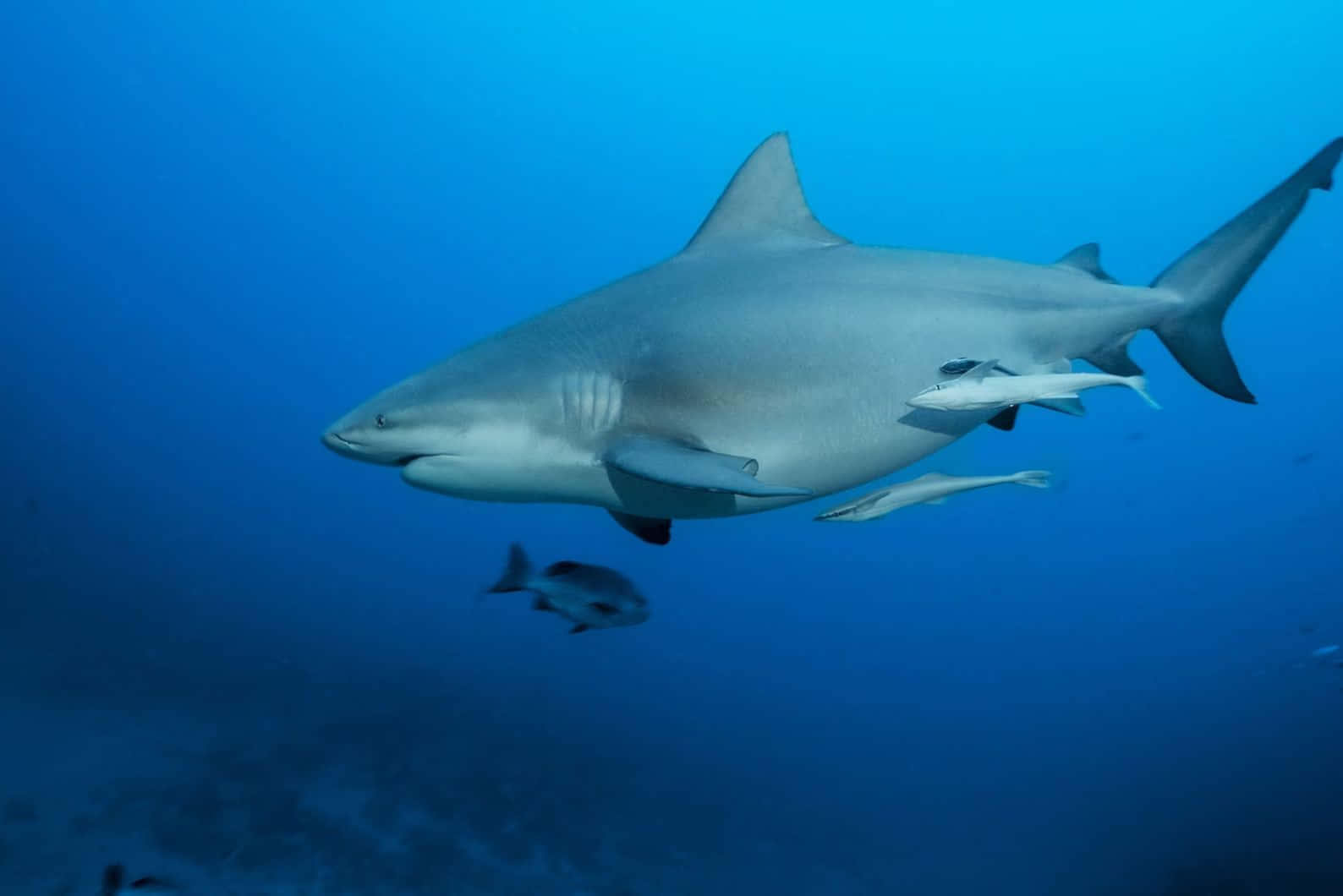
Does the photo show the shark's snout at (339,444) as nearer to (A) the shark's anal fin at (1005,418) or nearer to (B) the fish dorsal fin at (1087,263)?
(A) the shark's anal fin at (1005,418)

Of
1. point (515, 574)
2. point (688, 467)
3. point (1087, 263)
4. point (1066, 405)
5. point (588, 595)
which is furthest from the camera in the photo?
point (515, 574)

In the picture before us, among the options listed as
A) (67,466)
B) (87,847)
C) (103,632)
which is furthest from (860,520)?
(67,466)

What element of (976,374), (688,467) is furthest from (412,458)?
(976,374)

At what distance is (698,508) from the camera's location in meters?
3.07

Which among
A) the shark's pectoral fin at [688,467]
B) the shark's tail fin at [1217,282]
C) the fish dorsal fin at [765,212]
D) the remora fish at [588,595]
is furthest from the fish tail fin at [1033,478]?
the remora fish at [588,595]

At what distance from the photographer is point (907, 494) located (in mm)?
3568

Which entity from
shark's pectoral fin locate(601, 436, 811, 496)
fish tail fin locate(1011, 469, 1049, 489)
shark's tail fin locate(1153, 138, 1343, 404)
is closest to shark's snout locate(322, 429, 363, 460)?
shark's pectoral fin locate(601, 436, 811, 496)

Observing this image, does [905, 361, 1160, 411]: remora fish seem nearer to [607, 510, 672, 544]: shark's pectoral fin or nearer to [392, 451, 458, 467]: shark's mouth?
[607, 510, 672, 544]: shark's pectoral fin

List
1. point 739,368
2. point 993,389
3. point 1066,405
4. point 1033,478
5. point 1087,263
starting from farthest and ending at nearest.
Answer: point 1087,263, point 1033,478, point 1066,405, point 739,368, point 993,389

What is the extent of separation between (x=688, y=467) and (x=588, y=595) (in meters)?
2.71

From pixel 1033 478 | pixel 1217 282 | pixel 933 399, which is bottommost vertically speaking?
pixel 933 399

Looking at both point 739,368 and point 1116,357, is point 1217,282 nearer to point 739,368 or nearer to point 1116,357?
point 1116,357

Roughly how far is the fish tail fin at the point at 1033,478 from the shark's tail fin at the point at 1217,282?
0.85 meters

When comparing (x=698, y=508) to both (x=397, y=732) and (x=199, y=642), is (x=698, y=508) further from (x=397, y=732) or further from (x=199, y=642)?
(x=199, y=642)
